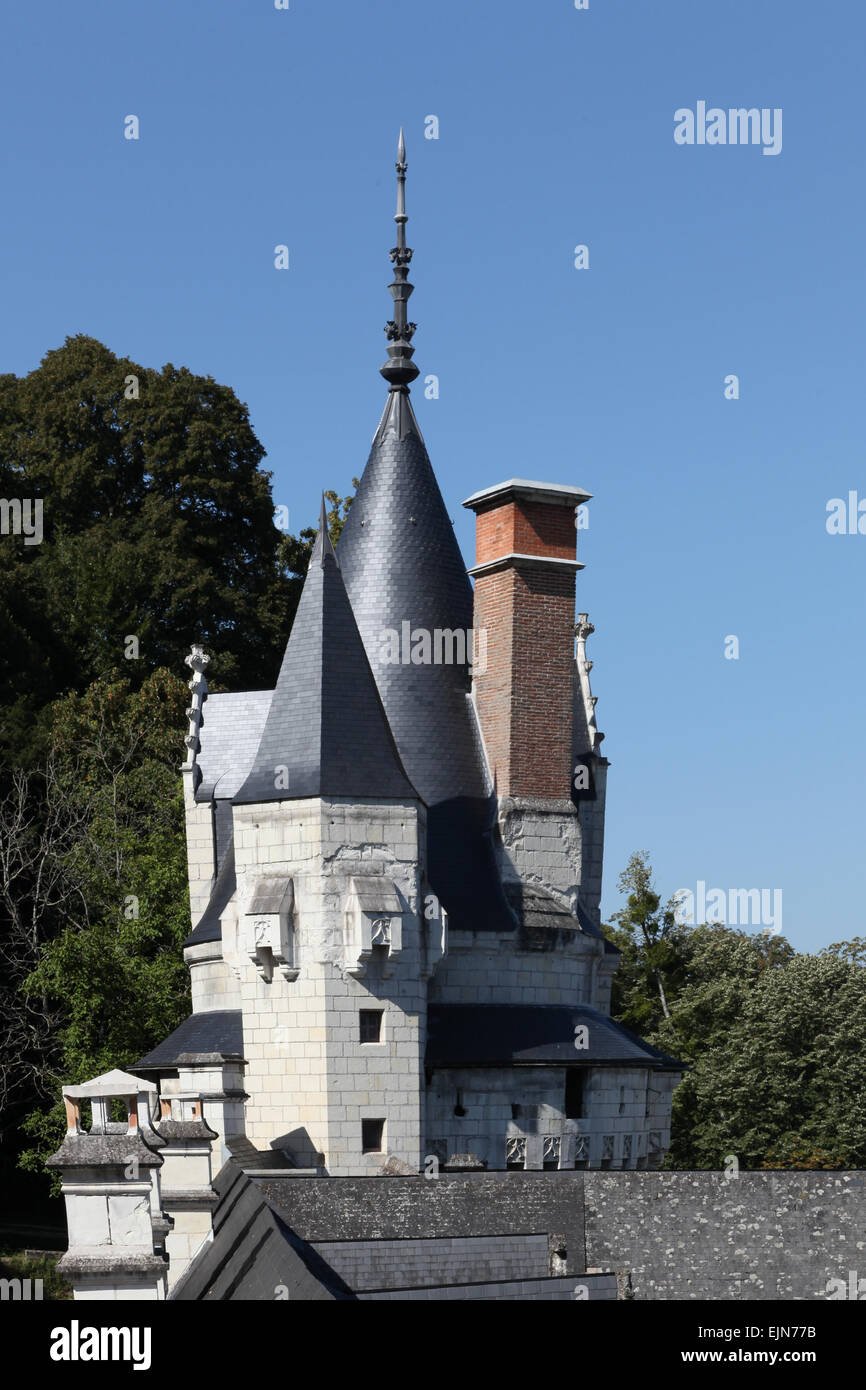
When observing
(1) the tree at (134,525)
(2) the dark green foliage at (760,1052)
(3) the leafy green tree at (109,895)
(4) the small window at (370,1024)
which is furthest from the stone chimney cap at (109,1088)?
(1) the tree at (134,525)

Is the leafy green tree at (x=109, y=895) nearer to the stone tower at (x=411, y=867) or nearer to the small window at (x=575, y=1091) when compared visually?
the stone tower at (x=411, y=867)

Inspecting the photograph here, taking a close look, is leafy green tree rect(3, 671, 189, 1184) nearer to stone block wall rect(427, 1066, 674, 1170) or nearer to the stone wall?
stone block wall rect(427, 1066, 674, 1170)

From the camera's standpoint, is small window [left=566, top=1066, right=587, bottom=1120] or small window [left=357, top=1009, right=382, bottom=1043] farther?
small window [left=566, top=1066, right=587, bottom=1120]

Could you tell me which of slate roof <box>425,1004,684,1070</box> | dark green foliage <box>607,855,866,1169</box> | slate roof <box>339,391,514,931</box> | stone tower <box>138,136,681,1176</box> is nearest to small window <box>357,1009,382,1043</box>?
stone tower <box>138,136,681,1176</box>

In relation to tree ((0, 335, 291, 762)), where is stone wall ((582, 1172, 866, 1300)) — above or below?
below

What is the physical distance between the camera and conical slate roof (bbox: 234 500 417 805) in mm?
25219

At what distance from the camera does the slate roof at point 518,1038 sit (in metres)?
26.4

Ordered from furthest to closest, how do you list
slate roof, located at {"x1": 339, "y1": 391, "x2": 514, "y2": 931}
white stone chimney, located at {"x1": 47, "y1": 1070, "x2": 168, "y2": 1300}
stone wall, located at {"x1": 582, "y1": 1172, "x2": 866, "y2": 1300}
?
slate roof, located at {"x1": 339, "y1": 391, "x2": 514, "y2": 931} < stone wall, located at {"x1": 582, "y1": 1172, "x2": 866, "y2": 1300} < white stone chimney, located at {"x1": 47, "y1": 1070, "x2": 168, "y2": 1300}

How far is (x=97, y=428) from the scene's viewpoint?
164 ft

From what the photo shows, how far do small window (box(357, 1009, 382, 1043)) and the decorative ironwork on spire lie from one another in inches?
428

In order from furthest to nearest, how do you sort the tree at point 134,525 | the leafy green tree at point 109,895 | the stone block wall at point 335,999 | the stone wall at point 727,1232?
the tree at point 134,525, the leafy green tree at point 109,895, the stone block wall at point 335,999, the stone wall at point 727,1232

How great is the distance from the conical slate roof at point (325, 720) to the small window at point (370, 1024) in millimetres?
2777

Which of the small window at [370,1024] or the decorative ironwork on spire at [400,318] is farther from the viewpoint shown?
the decorative ironwork on spire at [400,318]
